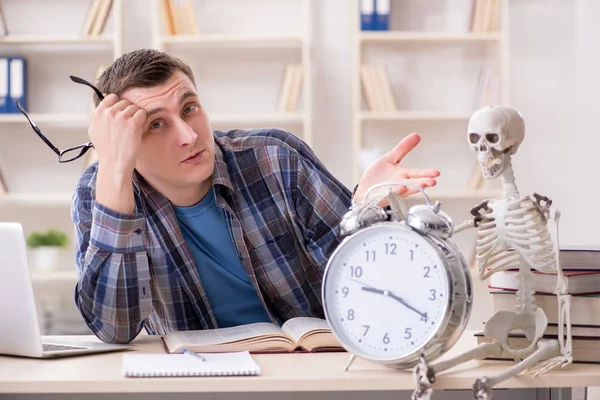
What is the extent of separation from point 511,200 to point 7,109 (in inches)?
128

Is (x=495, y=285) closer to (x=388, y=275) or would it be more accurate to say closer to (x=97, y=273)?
(x=388, y=275)

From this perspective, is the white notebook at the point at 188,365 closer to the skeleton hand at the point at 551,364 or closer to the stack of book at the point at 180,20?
the skeleton hand at the point at 551,364

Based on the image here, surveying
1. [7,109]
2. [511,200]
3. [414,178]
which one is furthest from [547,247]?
[7,109]

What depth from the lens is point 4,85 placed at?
3805 millimetres

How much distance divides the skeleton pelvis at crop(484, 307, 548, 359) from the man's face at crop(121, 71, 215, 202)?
0.73m

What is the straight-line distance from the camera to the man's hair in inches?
62.5

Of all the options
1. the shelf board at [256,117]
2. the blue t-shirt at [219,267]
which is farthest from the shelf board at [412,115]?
the blue t-shirt at [219,267]

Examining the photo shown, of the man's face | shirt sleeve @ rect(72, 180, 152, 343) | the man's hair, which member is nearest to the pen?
shirt sleeve @ rect(72, 180, 152, 343)

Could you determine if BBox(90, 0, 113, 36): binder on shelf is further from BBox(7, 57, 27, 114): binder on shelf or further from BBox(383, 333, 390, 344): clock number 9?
BBox(383, 333, 390, 344): clock number 9

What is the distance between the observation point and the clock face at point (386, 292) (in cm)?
101

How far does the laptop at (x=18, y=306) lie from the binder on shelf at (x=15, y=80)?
2.78 metres

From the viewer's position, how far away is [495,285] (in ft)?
3.82

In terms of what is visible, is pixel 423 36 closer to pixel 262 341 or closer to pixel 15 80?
pixel 15 80

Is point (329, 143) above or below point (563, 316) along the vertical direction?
below
